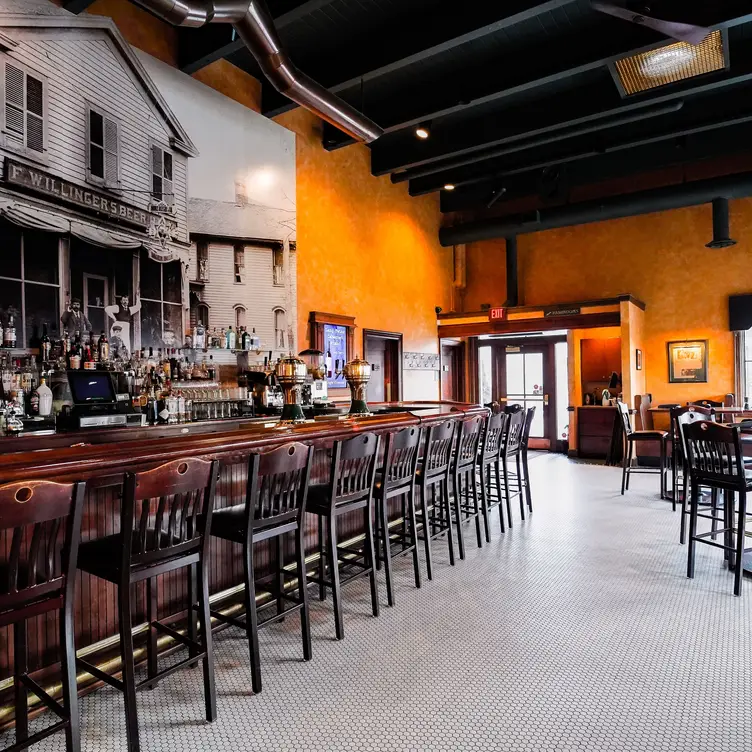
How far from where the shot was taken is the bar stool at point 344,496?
114 inches

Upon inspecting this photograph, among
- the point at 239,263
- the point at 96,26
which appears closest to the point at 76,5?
the point at 96,26

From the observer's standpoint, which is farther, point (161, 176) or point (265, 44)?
point (161, 176)

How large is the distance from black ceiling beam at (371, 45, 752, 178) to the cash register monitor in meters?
5.61

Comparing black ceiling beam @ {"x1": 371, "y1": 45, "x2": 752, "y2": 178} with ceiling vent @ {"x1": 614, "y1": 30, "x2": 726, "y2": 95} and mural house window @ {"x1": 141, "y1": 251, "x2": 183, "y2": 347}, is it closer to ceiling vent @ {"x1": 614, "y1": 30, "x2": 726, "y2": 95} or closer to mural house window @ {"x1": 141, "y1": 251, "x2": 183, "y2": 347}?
ceiling vent @ {"x1": 614, "y1": 30, "x2": 726, "y2": 95}

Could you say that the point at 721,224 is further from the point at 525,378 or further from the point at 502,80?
the point at 502,80

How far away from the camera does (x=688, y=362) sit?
9.70m

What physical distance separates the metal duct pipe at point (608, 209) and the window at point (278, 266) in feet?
15.3

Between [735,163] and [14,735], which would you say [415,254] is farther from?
[14,735]

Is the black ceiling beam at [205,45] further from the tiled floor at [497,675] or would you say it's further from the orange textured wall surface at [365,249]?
the tiled floor at [497,675]

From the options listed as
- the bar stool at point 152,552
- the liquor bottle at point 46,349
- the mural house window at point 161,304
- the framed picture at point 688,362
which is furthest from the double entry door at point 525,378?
the bar stool at point 152,552

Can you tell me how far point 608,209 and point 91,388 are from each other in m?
8.20

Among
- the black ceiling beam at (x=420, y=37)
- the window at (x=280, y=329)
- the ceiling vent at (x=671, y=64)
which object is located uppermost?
the black ceiling beam at (x=420, y=37)

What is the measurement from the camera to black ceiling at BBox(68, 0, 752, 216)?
5.33 m

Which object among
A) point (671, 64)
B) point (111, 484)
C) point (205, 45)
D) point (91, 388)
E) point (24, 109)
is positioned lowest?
point (111, 484)
